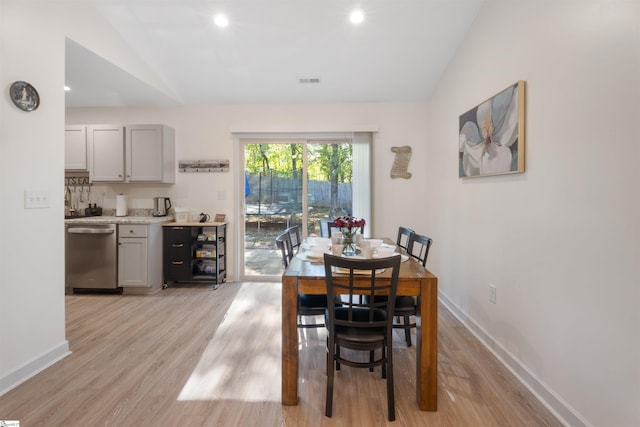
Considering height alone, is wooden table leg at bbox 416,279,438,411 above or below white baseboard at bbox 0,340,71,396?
above

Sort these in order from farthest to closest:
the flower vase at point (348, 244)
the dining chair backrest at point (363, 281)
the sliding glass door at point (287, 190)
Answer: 1. the sliding glass door at point (287, 190)
2. the flower vase at point (348, 244)
3. the dining chair backrest at point (363, 281)

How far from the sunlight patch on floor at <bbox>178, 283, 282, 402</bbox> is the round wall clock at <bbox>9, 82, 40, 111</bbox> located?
6.69 ft

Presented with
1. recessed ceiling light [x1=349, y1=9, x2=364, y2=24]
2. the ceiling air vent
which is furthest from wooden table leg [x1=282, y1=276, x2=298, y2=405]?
the ceiling air vent

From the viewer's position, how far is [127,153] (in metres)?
3.93

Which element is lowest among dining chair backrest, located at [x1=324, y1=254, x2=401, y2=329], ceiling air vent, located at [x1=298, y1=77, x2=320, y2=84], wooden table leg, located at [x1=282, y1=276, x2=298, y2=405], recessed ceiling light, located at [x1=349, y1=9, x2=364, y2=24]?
wooden table leg, located at [x1=282, y1=276, x2=298, y2=405]

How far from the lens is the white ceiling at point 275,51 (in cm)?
272

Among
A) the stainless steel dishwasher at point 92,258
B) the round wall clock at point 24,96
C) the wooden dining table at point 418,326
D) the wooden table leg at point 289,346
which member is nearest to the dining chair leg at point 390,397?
the wooden dining table at point 418,326

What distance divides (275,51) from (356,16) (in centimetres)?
91

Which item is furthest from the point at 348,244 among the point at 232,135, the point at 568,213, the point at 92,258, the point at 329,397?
the point at 92,258

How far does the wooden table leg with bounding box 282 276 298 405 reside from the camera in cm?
175

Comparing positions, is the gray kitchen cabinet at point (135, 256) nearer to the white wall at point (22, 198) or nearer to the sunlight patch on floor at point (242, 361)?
the sunlight patch on floor at point (242, 361)

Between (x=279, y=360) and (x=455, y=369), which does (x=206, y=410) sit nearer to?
(x=279, y=360)

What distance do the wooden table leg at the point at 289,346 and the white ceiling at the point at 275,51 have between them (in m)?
2.44

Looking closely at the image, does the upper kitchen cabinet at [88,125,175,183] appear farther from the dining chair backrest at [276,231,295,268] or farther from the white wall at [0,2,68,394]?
the dining chair backrest at [276,231,295,268]
